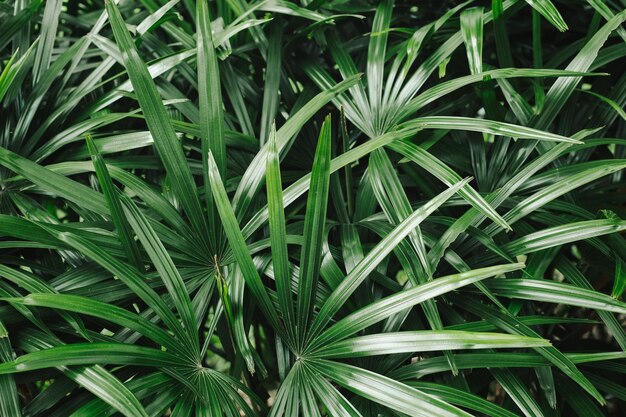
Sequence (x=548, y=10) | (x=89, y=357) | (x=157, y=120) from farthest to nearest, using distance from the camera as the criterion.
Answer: (x=548, y=10), (x=157, y=120), (x=89, y=357)

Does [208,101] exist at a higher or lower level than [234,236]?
higher

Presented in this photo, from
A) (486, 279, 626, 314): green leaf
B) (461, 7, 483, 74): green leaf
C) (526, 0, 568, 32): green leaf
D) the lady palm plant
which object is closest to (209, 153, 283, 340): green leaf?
the lady palm plant

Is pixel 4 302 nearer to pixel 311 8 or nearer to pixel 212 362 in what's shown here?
pixel 311 8

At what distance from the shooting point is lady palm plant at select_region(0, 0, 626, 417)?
2.64ft

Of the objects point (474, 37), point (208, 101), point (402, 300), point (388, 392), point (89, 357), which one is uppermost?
point (474, 37)

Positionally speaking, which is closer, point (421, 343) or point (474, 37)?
point (421, 343)

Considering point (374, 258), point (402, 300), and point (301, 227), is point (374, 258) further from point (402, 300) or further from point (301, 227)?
point (301, 227)

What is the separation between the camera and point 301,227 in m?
1.05

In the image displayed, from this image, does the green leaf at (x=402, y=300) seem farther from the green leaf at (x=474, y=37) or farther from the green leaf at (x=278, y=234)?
the green leaf at (x=474, y=37)

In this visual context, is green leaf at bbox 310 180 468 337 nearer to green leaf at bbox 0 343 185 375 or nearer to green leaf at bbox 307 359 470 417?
green leaf at bbox 307 359 470 417

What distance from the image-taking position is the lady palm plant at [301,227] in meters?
0.81

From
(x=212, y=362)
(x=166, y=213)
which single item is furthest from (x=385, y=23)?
(x=212, y=362)

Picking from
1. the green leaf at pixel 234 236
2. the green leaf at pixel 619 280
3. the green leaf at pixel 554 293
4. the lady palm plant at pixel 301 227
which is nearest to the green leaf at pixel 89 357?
the lady palm plant at pixel 301 227

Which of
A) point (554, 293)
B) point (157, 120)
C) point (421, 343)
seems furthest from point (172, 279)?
point (554, 293)
